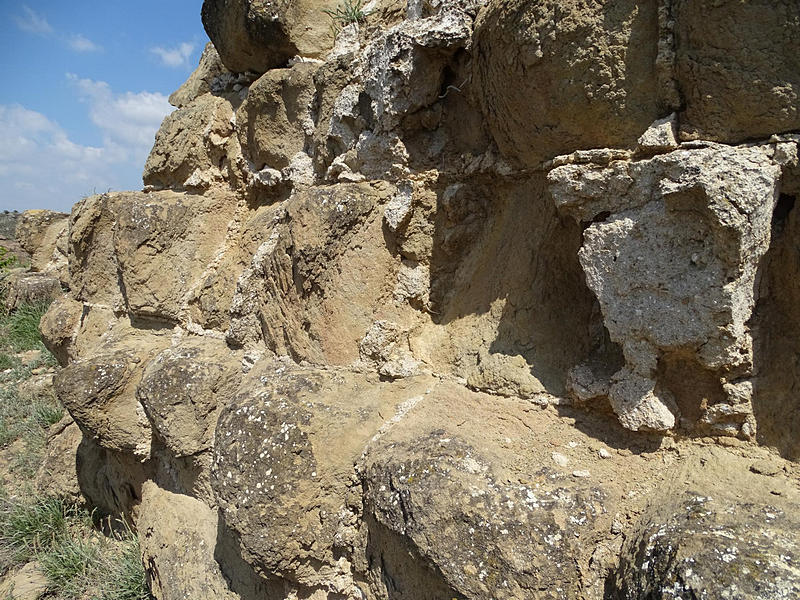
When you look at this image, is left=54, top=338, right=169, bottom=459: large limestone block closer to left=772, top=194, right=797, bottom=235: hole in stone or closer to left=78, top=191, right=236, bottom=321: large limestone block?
left=78, top=191, right=236, bottom=321: large limestone block

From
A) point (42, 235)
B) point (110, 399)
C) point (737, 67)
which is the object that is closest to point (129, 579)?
point (110, 399)

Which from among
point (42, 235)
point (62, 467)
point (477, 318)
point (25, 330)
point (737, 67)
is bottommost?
Answer: point (62, 467)

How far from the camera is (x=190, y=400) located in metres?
2.26

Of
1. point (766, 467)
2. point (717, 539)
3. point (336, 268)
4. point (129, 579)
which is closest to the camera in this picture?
point (717, 539)

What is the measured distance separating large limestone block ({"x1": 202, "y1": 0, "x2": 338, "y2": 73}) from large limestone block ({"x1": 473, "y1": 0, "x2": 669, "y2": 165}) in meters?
1.22

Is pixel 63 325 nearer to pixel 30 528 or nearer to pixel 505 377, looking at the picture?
pixel 30 528

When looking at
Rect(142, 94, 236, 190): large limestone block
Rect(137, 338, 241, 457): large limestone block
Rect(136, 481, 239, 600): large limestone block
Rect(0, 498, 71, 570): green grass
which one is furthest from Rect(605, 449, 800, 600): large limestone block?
Rect(0, 498, 71, 570): green grass

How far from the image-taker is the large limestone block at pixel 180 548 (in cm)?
208

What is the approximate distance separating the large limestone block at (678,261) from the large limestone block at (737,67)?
9 cm

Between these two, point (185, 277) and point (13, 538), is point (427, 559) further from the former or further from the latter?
point (13, 538)

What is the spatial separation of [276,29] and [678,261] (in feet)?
6.96

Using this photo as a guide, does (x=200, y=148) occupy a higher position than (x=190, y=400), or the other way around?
(x=200, y=148)

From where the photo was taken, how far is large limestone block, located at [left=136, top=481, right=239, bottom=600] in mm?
2076

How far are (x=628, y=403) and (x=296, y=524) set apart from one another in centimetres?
101
